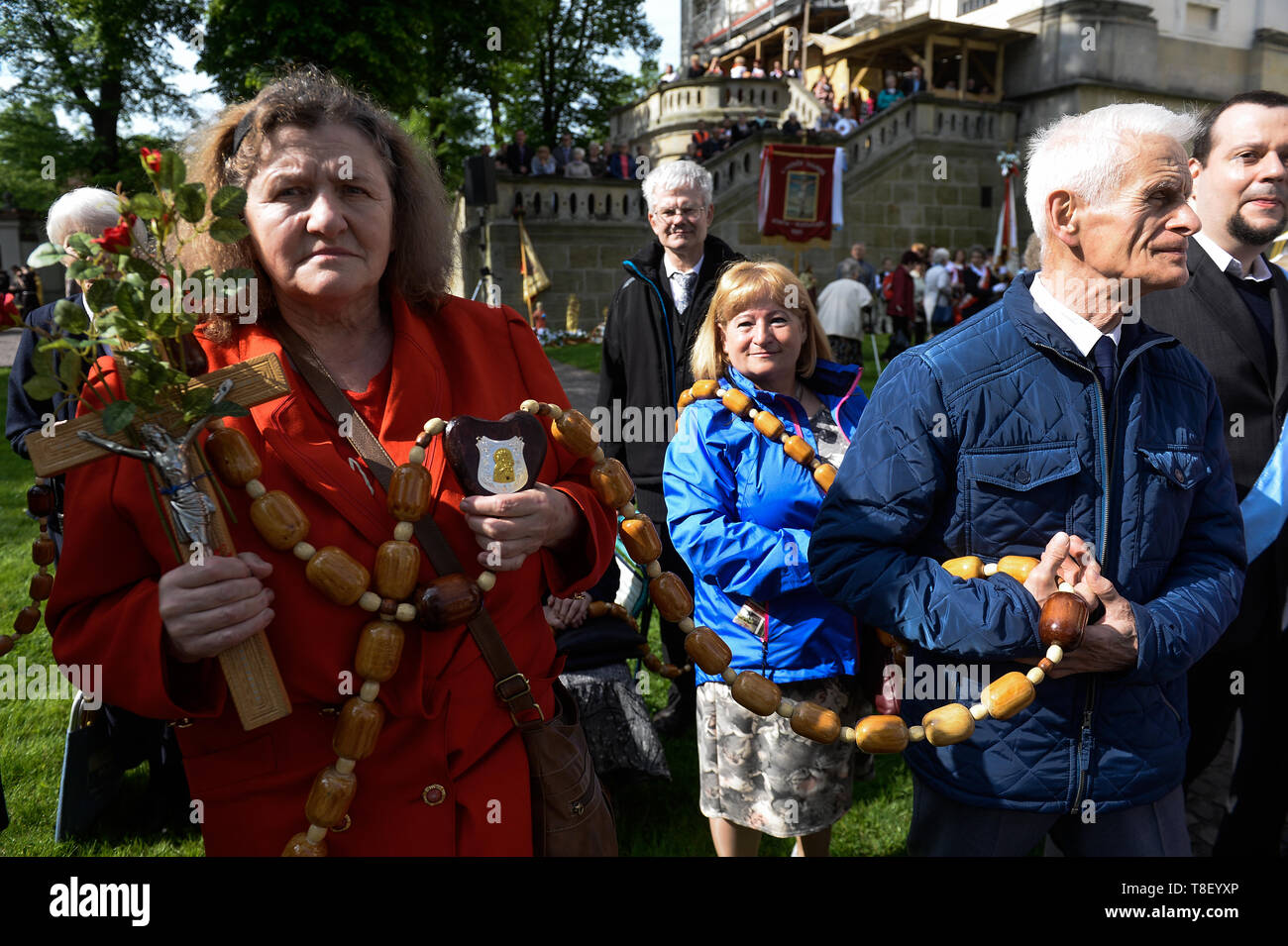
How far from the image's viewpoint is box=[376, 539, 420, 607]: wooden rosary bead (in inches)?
65.7

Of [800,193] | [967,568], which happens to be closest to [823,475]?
[967,568]

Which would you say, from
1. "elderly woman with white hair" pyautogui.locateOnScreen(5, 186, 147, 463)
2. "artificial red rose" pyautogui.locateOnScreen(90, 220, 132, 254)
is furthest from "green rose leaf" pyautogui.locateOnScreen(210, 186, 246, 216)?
"elderly woman with white hair" pyautogui.locateOnScreen(5, 186, 147, 463)

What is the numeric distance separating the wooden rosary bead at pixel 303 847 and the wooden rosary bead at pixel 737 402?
5.67 ft

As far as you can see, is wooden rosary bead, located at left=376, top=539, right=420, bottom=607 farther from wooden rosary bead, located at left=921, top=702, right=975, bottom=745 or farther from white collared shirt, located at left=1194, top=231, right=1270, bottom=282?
white collared shirt, located at left=1194, top=231, right=1270, bottom=282

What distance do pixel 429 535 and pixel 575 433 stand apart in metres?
0.39

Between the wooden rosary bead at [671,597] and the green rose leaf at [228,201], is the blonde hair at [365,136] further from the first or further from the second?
the wooden rosary bead at [671,597]

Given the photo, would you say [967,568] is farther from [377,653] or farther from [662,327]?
[662,327]

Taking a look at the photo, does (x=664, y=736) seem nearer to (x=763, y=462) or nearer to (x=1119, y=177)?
(x=763, y=462)

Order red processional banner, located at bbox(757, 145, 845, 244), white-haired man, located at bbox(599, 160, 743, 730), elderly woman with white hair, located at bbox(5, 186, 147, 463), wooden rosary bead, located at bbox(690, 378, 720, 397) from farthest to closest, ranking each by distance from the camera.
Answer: red processional banner, located at bbox(757, 145, 845, 244) < white-haired man, located at bbox(599, 160, 743, 730) < elderly woman with white hair, located at bbox(5, 186, 147, 463) < wooden rosary bead, located at bbox(690, 378, 720, 397)

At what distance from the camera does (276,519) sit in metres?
1.61

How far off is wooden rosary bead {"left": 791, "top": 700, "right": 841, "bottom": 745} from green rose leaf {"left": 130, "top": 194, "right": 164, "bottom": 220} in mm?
1692

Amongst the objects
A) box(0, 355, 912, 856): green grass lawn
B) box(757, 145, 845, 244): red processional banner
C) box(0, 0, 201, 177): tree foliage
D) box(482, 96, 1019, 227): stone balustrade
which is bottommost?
box(0, 355, 912, 856): green grass lawn

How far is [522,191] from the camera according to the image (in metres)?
21.8
